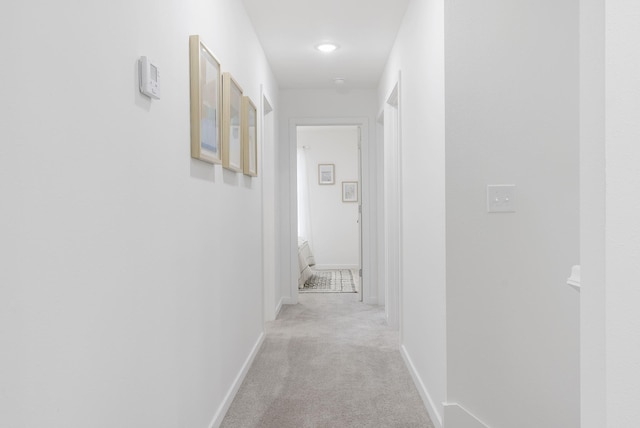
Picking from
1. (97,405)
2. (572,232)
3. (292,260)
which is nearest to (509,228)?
(572,232)

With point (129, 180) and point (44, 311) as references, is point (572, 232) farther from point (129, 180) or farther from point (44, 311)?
point (44, 311)

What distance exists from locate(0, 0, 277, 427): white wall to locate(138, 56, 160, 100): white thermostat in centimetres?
3

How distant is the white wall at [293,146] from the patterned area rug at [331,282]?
0.91 m

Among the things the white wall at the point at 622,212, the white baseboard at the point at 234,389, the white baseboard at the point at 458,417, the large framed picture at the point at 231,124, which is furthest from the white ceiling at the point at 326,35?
the white wall at the point at 622,212

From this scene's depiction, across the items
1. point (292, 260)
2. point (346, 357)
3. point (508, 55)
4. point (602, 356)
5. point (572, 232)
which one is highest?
point (508, 55)

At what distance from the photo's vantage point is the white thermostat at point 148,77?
1.49 metres

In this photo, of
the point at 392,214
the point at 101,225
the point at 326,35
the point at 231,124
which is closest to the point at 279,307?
the point at 392,214

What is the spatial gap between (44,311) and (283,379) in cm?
238

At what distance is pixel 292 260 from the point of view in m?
5.59

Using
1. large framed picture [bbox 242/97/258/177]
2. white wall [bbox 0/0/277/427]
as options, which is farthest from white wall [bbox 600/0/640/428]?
large framed picture [bbox 242/97/258/177]

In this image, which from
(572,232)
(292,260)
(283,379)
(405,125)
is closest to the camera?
(572,232)

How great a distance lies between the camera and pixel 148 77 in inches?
59.4

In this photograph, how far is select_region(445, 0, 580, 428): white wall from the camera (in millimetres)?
2219

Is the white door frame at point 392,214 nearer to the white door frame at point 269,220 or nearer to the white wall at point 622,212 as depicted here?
the white door frame at point 269,220
